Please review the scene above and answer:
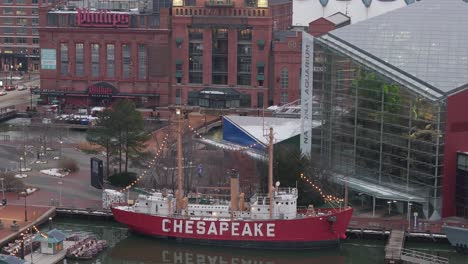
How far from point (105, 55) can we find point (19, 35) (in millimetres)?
41610

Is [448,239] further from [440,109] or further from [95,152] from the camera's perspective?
[95,152]

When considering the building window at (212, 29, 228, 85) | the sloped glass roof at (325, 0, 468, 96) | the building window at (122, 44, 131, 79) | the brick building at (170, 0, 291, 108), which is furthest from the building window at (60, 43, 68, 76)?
the sloped glass roof at (325, 0, 468, 96)

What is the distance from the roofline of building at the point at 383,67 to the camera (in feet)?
206

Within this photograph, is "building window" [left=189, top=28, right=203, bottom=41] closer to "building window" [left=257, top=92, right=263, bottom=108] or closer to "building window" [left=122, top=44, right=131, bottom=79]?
"building window" [left=122, top=44, right=131, bottom=79]

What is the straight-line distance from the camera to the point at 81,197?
223 ft

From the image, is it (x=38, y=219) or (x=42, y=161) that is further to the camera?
(x=42, y=161)

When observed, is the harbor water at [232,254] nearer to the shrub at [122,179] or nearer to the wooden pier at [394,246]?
the wooden pier at [394,246]

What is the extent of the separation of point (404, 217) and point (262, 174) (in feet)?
35.0

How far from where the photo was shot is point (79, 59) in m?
111

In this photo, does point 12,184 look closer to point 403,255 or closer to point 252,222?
point 252,222

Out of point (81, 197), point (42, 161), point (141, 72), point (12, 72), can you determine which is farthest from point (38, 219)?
point (12, 72)

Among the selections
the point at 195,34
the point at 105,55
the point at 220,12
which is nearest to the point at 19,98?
the point at 105,55

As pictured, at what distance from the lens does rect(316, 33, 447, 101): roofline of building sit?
6288cm

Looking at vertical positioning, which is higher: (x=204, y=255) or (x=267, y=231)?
(x=267, y=231)
